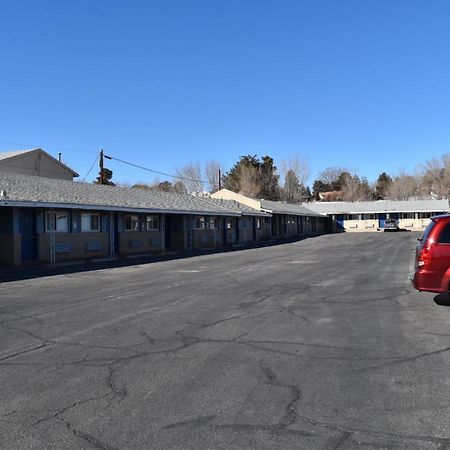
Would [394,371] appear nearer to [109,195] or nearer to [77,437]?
[77,437]

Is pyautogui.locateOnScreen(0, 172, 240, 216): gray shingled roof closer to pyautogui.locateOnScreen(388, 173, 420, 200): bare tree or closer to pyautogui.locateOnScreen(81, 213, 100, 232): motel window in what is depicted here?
→ pyautogui.locateOnScreen(81, 213, 100, 232): motel window

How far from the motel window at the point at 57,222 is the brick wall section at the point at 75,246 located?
316 millimetres

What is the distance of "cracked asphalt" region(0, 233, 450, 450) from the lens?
4.16 metres

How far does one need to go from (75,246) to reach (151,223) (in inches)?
301

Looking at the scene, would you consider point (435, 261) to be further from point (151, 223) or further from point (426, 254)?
point (151, 223)

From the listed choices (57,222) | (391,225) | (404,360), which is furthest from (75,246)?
(391,225)

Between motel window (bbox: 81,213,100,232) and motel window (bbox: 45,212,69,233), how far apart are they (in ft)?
3.93

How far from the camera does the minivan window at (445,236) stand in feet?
31.9

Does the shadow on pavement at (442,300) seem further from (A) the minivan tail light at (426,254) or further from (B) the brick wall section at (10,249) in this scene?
(B) the brick wall section at (10,249)

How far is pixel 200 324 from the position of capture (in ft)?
28.3

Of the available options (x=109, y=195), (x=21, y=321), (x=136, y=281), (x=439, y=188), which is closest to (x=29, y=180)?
(x=109, y=195)

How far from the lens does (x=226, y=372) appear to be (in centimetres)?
581

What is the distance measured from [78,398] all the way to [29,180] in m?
24.1

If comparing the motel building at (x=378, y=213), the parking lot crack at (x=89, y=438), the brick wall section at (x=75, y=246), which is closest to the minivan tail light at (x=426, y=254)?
the parking lot crack at (x=89, y=438)
